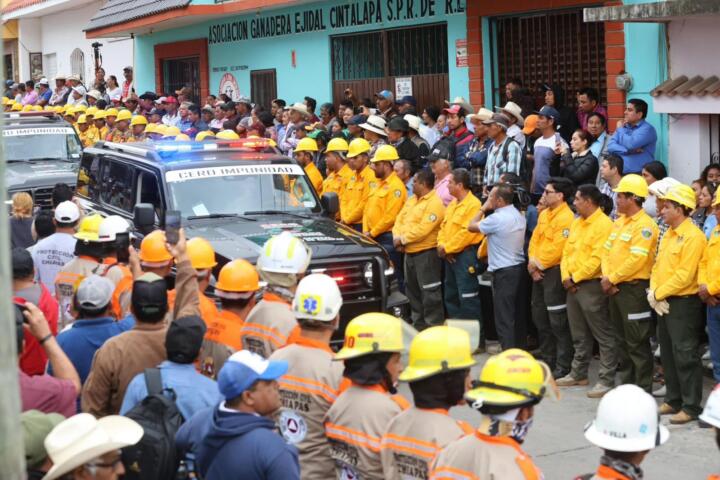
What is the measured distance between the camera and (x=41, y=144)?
18016 millimetres

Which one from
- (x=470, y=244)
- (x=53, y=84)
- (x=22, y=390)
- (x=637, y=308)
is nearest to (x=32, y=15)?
(x=53, y=84)

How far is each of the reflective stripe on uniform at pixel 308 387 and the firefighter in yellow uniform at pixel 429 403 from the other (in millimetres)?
720

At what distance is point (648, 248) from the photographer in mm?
9578

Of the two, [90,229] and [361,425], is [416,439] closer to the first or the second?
[361,425]

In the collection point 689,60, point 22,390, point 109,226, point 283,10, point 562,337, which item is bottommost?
point 562,337

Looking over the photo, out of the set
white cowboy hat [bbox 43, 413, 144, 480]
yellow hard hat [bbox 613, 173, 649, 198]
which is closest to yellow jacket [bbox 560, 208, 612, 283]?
yellow hard hat [bbox 613, 173, 649, 198]

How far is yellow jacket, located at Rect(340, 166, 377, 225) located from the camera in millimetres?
13586

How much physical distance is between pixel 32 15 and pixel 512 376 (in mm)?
33522

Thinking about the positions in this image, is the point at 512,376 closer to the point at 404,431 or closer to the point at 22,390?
the point at 404,431

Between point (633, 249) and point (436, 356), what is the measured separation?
5.12 m

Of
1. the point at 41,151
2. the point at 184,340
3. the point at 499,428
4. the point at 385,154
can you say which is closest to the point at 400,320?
the point at 184,340

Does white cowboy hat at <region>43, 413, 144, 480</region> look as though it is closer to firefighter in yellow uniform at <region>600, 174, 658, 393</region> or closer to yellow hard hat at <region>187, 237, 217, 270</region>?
yellow hard hat at <region>187, 237, 217, 270</region>

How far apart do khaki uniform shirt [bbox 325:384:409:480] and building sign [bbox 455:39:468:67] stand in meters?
11.4

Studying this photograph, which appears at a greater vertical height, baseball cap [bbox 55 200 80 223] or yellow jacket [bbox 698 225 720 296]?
baseball cap [bbox 55 200 80 223]
